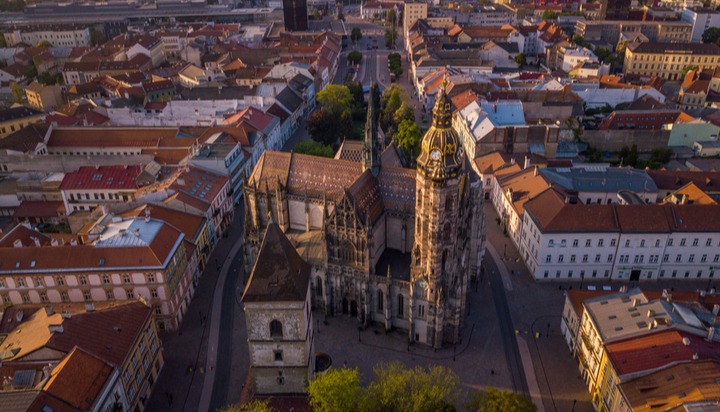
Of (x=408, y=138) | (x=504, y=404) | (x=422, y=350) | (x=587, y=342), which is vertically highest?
(x=408, y=138)

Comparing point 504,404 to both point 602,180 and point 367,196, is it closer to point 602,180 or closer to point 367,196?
point 367,196

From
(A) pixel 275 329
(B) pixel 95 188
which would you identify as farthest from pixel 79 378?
(B) pixel 95 188

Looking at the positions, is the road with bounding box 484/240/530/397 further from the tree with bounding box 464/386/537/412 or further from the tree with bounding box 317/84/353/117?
the tree with bounding box 317/84/353/117

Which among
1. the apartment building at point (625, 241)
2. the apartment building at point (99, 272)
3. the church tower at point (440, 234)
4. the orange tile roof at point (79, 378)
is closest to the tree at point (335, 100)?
the apartment building at point (625, 241)

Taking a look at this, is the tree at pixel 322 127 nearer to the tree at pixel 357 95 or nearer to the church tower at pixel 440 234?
the tree at pixel 357 95

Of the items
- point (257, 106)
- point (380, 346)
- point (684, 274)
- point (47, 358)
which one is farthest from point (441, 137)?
point (257, 106)

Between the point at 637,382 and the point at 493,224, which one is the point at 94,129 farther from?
the point at 637,382

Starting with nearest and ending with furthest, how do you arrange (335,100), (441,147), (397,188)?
1. (441,147)
2. (397,188)
3. (335,100)
